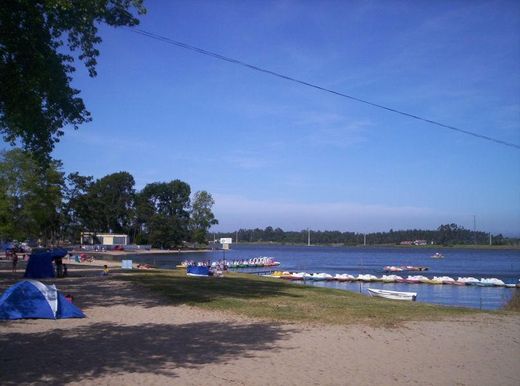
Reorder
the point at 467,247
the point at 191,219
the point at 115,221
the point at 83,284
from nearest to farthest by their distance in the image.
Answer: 1. the point at 83,284
2. the point at 115,221
3. the point at 191,219
4. the point at 467,247

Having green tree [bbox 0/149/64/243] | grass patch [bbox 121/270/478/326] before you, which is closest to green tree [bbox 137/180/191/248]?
green tree [bbox 0/149/64/243]

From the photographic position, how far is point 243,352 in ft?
33.6

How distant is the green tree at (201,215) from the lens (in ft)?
455

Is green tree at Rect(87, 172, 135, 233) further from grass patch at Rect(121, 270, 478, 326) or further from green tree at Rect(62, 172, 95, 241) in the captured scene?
grass patch at Rect(121, 270, 478, 326)

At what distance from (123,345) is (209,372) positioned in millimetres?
2791

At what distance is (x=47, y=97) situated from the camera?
1545 cm

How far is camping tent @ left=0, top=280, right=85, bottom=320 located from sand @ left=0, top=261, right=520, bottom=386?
1.47 ft

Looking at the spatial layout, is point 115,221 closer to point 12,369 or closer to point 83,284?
point 83,284

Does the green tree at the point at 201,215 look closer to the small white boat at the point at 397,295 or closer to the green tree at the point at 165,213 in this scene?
the green tree at the point at 165,213

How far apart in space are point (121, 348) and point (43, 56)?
7.99 meters

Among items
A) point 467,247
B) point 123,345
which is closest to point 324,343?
point 123,345

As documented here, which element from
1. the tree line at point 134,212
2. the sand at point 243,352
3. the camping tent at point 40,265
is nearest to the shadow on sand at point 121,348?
the sand at point 243,352

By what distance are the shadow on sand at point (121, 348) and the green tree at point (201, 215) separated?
414 feet

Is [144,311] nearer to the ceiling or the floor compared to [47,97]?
nearer to the floor
